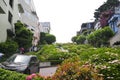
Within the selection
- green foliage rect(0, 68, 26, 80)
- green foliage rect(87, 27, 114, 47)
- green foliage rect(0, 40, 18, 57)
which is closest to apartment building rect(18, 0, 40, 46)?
green foliage rect(0, 40, 18, 57)

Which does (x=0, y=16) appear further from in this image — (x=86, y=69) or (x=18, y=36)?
(x=86, y=69)

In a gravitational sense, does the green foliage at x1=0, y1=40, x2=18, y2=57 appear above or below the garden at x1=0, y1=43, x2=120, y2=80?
above

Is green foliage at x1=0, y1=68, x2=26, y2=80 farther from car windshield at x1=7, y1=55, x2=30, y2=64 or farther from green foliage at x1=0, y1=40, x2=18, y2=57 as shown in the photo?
green foliage at x1=0, y1=40, x2=18, y2=57

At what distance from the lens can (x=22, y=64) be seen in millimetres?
17750

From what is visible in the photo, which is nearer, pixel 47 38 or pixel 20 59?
pixel 20 59

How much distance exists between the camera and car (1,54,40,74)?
17.1 metres

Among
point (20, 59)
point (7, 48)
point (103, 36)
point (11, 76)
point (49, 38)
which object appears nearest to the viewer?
point (11, 76)

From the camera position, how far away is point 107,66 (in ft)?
33.7

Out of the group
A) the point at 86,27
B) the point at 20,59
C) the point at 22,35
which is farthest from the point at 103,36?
the point at 86,27

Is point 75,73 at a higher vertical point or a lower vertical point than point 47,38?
lower

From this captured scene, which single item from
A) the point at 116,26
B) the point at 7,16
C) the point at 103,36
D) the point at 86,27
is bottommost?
the point at 103,36

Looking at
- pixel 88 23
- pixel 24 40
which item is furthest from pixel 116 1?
pixel 24 40

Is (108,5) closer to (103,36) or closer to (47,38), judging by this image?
(47,38)

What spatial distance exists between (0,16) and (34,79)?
21111 millimetres
